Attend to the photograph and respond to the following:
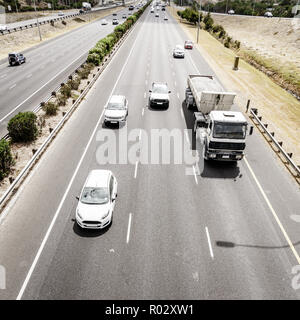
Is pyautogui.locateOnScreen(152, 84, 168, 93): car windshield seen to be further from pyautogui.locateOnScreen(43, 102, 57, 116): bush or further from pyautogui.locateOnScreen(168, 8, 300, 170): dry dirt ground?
pyautogui.locateOnScreen(43, 102, 57, 116): bush

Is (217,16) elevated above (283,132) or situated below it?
above

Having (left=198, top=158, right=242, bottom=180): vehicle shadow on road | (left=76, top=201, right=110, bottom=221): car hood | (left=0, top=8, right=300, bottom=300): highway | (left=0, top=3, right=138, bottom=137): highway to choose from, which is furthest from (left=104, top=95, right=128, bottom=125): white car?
(left=76, top=201, right=110, bottom=221): car hood

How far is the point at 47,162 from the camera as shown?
17.6 m

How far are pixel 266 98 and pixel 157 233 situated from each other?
25809 millimetres

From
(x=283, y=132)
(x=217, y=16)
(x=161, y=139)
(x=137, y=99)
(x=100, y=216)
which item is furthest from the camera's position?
(x=217, y=16)

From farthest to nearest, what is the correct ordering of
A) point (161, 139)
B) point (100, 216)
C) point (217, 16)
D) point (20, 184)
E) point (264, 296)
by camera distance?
1. point (217, 16)
2. point (161, 139)
3. point (20, 184)
4. point (100, 216)
5. point (264, 296)

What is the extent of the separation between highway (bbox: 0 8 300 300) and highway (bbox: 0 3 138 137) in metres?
9.57

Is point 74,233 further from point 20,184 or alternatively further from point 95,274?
point 20,184

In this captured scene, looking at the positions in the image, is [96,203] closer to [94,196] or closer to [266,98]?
[94,196]

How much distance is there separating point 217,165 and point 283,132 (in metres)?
9.46

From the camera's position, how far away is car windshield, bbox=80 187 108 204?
1281 cm

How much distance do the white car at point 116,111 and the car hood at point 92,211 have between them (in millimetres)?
10863

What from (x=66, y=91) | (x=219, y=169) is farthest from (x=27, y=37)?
(x=219, y=169)
